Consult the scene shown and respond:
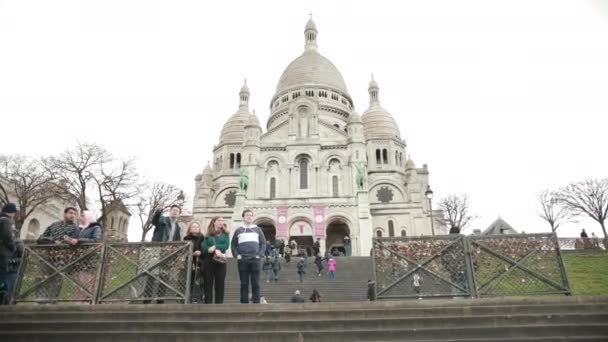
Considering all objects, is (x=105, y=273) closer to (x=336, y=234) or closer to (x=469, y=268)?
(x=469, y=268)

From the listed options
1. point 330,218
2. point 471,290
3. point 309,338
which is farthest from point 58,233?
point 330,218

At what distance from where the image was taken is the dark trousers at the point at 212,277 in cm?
799

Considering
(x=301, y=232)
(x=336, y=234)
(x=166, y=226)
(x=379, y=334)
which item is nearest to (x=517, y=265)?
(x=379, y=334)

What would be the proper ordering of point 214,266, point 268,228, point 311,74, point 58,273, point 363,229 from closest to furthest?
point 58,273 → point 214,266 → point 363,229 → point 268,228 → point 311,74

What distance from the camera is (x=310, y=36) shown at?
66188mm

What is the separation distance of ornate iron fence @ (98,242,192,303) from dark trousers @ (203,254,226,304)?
428mm

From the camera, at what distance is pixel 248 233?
8.05 m

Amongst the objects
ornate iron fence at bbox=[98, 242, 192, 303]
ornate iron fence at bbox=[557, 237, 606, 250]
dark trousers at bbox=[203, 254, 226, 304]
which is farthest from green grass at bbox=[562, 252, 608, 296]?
ornate iron fence at bbox=[98, 242, 192, 303]

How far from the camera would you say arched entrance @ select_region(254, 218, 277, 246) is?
35.8 metres

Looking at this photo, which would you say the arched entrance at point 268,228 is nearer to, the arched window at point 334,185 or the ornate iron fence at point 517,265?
the arched window at point 334,185

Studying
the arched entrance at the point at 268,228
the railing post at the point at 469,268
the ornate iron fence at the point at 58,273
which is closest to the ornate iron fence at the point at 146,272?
the ornate iron fence at the point at 58,273

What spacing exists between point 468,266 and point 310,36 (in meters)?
63.4

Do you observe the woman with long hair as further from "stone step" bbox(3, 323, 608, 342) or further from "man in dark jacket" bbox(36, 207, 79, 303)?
"man in dark jacket" bbox(36, 207, 79, 303)

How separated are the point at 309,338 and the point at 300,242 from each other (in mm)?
29997
